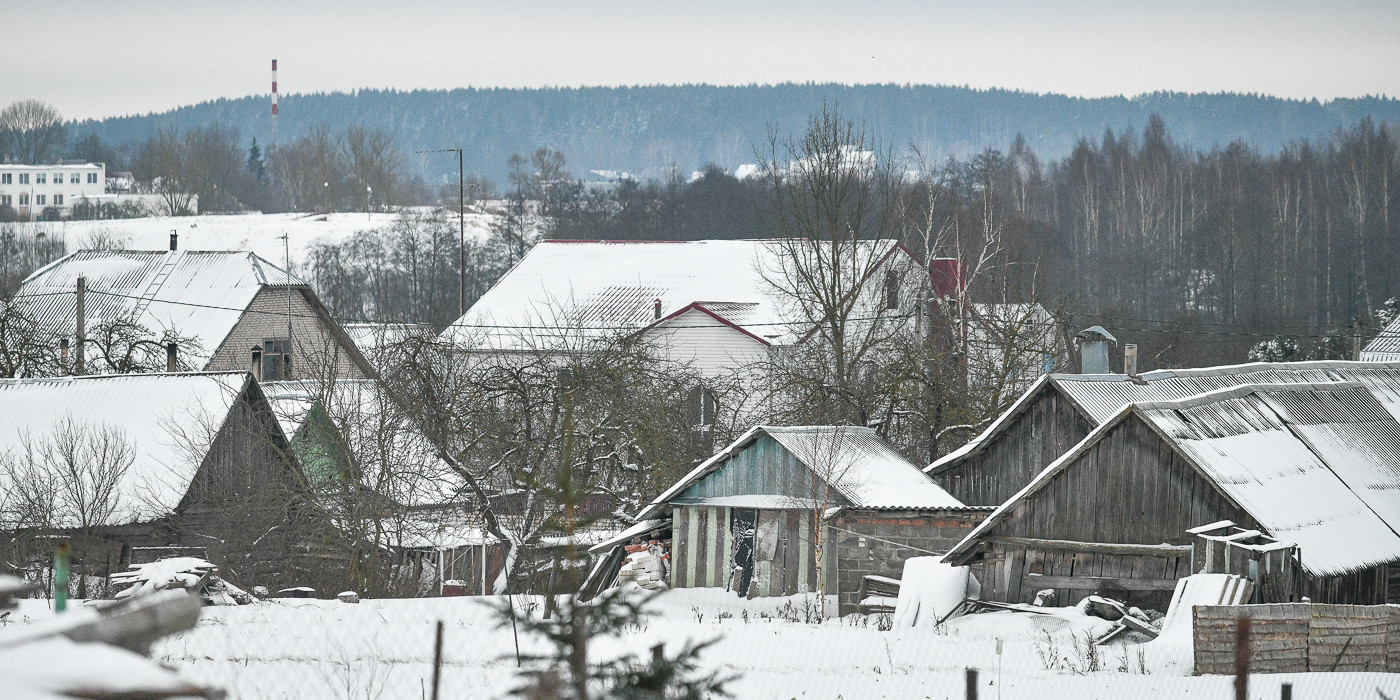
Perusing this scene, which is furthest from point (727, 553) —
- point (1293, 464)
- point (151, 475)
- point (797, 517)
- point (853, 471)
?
point (151, 475)

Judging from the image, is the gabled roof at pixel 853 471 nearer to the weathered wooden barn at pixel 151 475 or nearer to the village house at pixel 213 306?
the weathered wooden barn at pixel 151 475

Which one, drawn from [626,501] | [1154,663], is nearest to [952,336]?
[626,501]

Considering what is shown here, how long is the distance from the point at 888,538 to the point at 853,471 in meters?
1.26

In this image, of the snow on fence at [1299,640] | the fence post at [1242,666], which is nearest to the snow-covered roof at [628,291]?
the snow on fence at [1299,640]

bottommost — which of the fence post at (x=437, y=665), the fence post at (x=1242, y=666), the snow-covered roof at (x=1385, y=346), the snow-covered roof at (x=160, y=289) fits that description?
the fence post at (x=437, y=665)

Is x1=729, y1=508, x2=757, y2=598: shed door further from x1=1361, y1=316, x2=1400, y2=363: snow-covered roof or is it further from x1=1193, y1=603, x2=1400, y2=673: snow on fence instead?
x1=1361, y1=316, x2=1400, y2=363: snow-covered roof

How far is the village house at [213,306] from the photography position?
140ft

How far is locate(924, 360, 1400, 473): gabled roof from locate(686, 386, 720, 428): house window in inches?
403

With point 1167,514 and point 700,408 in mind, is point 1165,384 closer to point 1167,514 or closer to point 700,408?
point 1167,514

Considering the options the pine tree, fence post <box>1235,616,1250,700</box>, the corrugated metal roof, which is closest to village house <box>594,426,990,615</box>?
the corrugated metal roof

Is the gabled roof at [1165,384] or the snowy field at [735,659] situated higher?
the gabled roof at [1165,384]

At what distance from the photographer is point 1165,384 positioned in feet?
71.8

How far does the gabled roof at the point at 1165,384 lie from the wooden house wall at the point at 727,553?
9.80 ft

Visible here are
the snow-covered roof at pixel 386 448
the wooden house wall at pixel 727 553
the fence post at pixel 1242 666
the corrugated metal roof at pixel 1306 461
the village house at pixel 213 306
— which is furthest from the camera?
the village house at pixel 213 306
